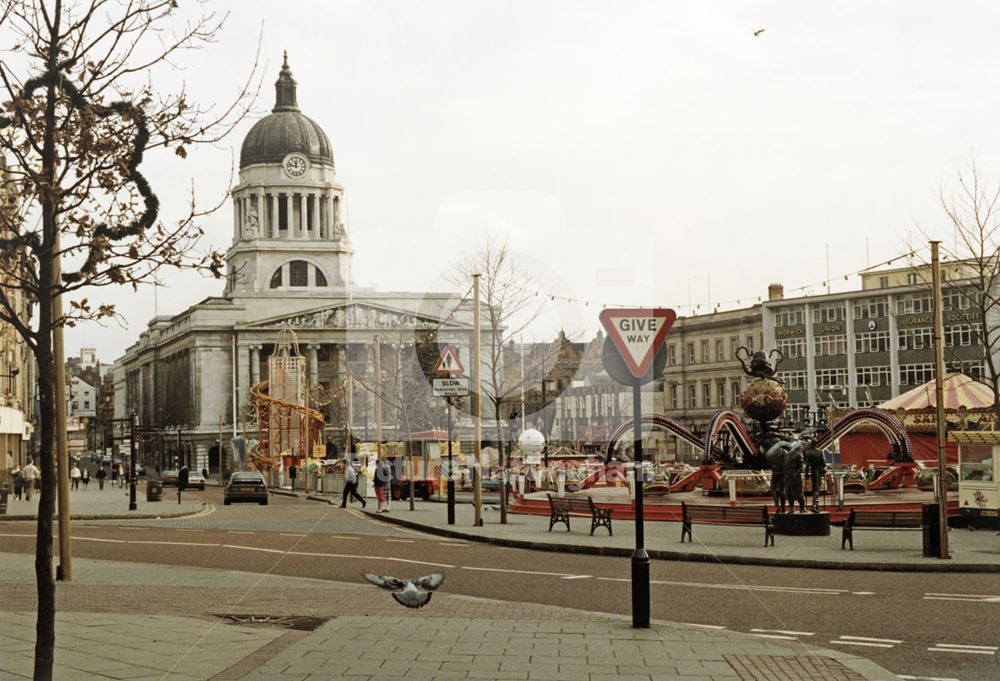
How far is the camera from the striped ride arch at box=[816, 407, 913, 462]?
36594 millimetres

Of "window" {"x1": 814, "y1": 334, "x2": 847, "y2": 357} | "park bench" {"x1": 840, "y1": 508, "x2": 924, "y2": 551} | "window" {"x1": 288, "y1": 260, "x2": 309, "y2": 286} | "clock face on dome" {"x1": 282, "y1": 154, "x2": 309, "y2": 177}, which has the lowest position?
"park bench" {"x1": 840, "y1": 508, "x2": 924, "y2": 551}

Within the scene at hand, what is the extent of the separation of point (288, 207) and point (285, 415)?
161ft

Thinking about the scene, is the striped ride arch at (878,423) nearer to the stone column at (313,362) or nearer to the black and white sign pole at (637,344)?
the black and white sign pole at (637,344)

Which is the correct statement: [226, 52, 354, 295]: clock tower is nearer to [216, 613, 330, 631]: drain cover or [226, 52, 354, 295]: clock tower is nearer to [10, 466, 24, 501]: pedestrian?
[10, 466, 24, 501]: pedestrian

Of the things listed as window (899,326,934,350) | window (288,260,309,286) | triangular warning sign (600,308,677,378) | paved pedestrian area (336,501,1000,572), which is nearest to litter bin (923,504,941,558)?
paved pedestrian area (336,501,1000,572)

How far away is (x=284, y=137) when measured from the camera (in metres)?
120

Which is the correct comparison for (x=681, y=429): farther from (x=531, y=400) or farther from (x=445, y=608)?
(x=531, y=400)

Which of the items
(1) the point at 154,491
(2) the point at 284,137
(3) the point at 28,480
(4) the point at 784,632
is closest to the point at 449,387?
(4) the point at 784,632

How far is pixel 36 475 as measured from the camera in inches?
2152

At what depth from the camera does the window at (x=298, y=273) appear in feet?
438

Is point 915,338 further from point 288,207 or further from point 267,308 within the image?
point 267,308

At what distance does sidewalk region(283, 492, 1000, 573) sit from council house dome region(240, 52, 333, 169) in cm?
8650

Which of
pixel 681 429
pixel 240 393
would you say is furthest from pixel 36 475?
pixel 240 393

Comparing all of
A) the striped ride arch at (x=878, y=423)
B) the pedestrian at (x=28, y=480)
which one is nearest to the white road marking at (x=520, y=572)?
the striped ride arch at (x=878, y=423)
